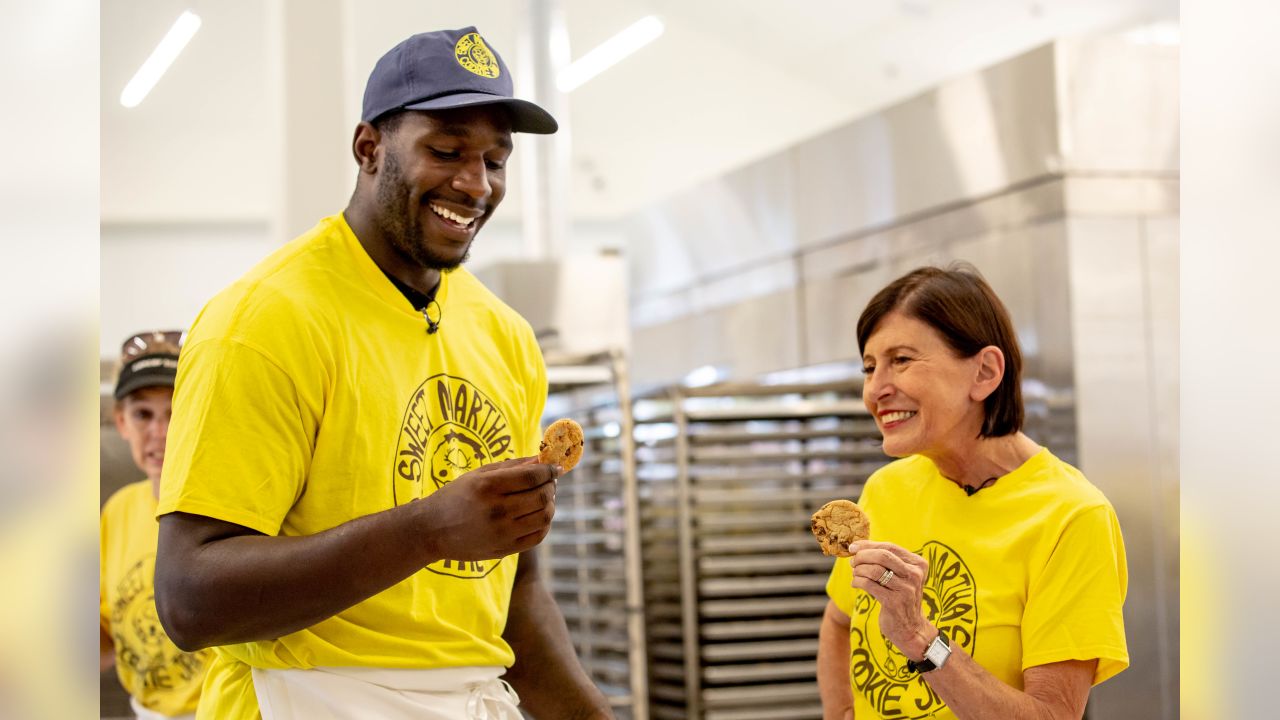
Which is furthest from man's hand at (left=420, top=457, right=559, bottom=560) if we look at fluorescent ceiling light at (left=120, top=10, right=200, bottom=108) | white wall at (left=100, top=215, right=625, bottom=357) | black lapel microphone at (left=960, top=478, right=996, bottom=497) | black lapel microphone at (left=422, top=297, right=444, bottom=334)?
fluorescent ceiling light at (left=120, top=10, right=200, bottom=108)

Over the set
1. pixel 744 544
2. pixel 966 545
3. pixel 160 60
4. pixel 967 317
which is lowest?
pixel 744 544

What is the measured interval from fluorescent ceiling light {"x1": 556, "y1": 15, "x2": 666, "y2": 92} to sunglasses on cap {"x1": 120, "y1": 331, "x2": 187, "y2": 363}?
7830mm

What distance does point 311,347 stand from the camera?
1.78 metres

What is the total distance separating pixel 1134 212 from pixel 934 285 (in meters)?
2.22

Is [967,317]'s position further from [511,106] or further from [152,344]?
[152,344]

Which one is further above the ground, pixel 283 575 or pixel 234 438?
pixel 234 438

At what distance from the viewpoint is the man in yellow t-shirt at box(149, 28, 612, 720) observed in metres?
1.62

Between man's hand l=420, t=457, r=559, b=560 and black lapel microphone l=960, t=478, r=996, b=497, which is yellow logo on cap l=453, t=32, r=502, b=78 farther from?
black lapel microphone l=960, t=478, r=996, b=497

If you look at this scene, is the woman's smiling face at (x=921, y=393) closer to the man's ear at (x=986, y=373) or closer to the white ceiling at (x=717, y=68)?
the man's ear at (x=986, y=373)

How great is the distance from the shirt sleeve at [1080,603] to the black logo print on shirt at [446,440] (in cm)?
82

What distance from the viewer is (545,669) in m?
2.17

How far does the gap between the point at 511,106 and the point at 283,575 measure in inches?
30.2

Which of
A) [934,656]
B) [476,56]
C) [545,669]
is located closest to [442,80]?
[476,56]
